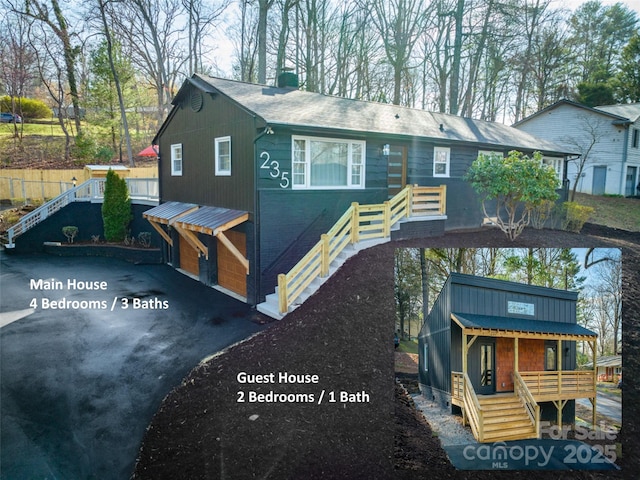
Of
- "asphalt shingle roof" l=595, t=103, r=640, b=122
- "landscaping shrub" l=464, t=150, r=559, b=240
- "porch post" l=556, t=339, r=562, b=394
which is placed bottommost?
"porch post" l=556, t=339, r=562, b=394

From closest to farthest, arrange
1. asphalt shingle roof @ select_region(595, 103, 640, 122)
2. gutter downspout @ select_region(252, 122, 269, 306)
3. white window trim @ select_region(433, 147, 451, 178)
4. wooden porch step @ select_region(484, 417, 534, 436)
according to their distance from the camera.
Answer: wooden porch step @ select_region(484, 417, 534, 436)
gutter downspout @ select_region(252, 122, 269, 306)
white window trim @ select_region(433, 147, 451, 178)
asphalt shingle roof @ select_region(595, 103, 640, 122)

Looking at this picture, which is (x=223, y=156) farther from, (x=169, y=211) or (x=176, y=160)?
(x=176, y=160)

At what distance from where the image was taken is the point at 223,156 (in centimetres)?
1055

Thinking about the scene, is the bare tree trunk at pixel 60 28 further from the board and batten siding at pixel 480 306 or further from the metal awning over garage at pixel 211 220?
the board and batten siding at pixel 480 306

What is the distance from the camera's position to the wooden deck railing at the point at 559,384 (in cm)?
319

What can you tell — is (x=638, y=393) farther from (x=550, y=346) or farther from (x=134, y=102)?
(x=134, y=102)

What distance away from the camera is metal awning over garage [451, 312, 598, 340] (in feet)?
10.3

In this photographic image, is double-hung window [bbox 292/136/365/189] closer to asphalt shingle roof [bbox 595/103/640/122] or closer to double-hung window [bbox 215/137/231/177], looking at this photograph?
double-hung window [bbox 215/137/231/177]

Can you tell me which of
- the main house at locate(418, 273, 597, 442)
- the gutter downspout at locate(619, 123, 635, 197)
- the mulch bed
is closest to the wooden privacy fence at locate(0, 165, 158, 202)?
the mulch bed

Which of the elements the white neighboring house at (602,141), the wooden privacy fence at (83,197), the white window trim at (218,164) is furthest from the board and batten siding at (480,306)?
the white neighboring house at (602,141)

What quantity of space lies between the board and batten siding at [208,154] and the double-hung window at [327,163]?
3.54 ft

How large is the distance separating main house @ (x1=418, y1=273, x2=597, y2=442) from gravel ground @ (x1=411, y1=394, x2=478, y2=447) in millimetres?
71

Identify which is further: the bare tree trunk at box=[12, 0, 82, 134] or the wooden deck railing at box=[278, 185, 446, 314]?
the bare tree trunk at box=[12, 0, 82, 134]

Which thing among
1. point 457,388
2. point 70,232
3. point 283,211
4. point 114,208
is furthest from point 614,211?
point 70,232
